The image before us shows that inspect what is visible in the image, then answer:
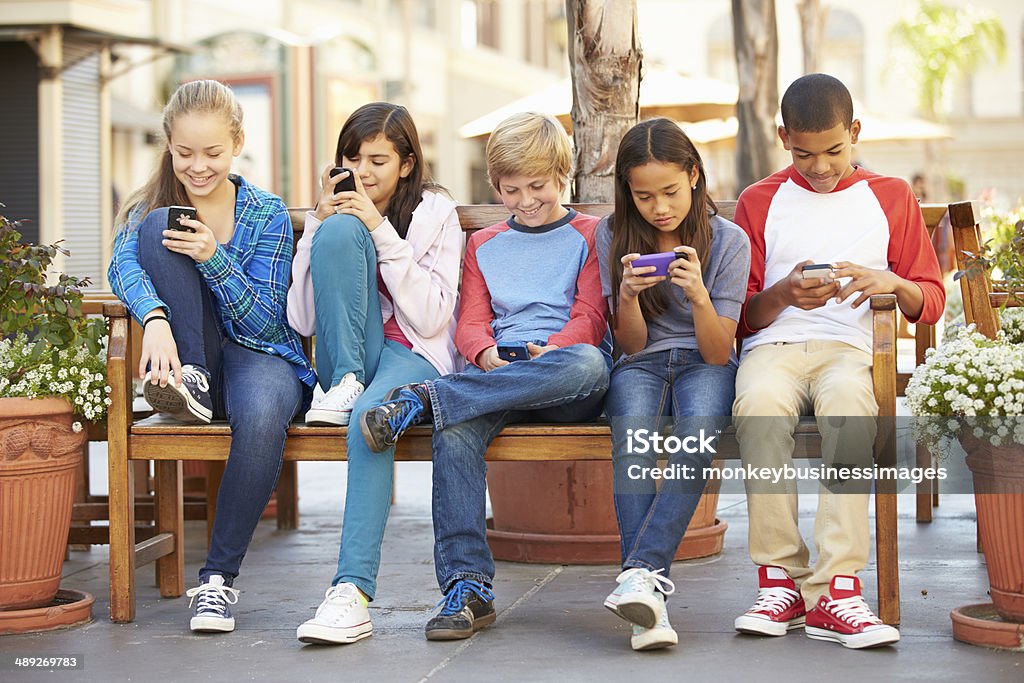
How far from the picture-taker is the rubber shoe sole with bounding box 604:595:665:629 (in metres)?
3.06

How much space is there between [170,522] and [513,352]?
1119 millimetres

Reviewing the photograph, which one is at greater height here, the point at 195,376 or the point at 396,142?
the point at 396,142

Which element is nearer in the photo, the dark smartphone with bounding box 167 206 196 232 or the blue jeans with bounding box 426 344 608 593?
the blue jeans with bounding box 426 344 608 593

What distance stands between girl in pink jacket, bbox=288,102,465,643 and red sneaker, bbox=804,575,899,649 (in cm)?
103

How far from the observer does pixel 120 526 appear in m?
3.50

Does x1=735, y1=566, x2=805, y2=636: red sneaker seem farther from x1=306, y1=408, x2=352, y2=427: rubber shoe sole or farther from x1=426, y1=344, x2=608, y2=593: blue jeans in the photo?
x1=306, y1=408, x2=352, y2=427: rubber shoe sole

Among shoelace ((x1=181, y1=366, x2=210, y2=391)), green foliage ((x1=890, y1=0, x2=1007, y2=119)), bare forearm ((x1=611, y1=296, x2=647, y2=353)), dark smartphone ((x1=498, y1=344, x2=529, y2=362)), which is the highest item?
green foliage ((x1=890, y1=0, x2=1007, y2=119))

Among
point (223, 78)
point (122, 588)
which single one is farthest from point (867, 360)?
point (223, 78)

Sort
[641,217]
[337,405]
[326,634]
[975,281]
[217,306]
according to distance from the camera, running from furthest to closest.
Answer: [975,281]
[217,306]
[641,217]
[337,405]
[326,634]

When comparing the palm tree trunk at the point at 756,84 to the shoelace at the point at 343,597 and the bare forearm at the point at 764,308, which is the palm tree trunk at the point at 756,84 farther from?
the shoelace at the point at 343,597

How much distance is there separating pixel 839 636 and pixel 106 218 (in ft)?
42.5

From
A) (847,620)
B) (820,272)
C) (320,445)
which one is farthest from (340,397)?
(847,620)

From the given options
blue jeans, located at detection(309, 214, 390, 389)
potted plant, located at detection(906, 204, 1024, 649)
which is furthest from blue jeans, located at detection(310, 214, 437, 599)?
potted plant, located at detection(906, 204, 1024, 649)

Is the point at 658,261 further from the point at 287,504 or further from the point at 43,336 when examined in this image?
the point at 287,504
